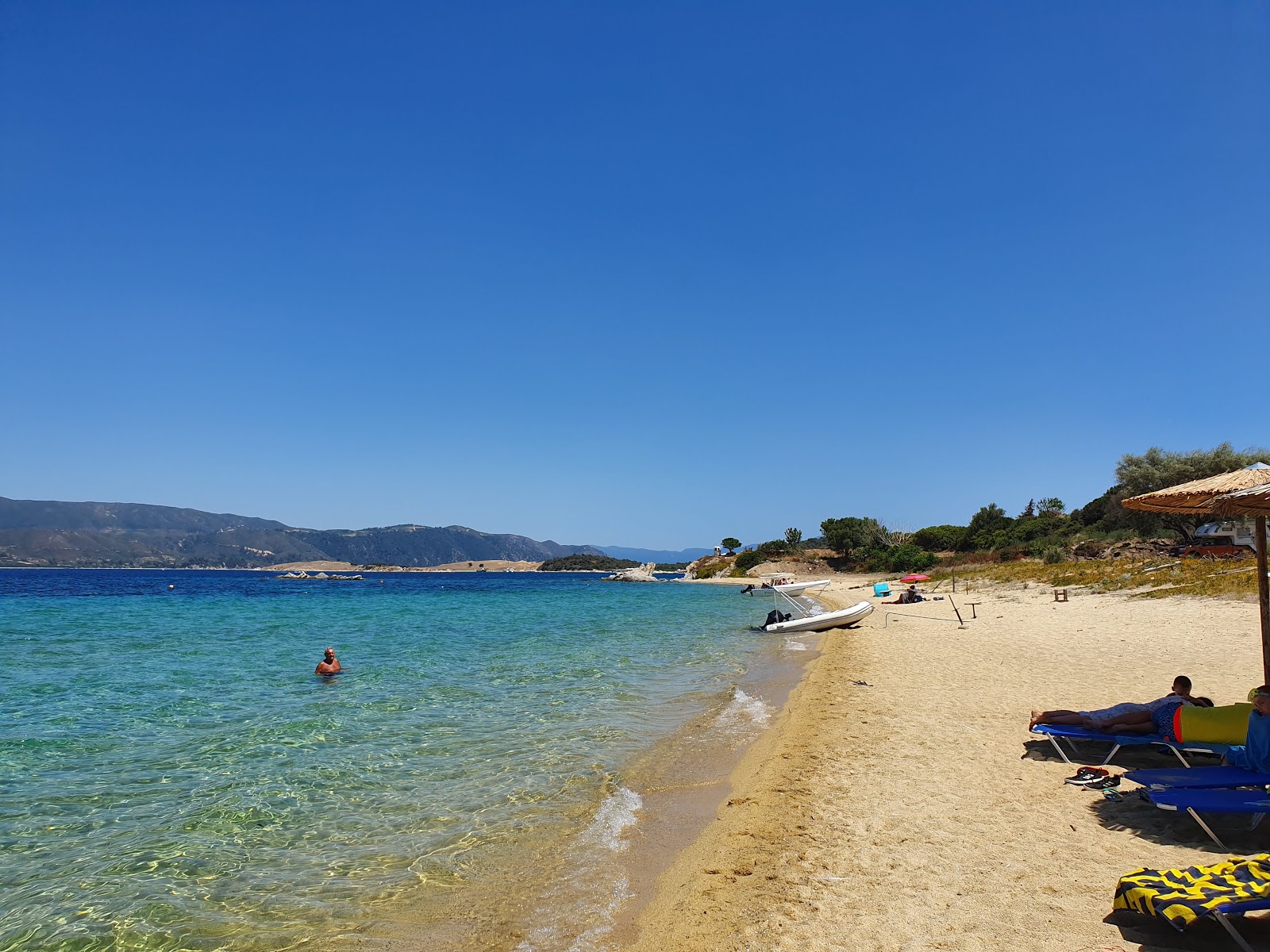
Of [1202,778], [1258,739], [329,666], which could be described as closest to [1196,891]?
[1202,778]

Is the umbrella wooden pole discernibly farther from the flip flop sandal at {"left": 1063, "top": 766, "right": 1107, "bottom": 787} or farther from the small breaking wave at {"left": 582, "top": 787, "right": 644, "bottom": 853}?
the small breaking wave at {"left": 582, "top": 787, "right": 644, "bottom": 853}

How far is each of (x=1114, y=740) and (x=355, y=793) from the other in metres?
8.86

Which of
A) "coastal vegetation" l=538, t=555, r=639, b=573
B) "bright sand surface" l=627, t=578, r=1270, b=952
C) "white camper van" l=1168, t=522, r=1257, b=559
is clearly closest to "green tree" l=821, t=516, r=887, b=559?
"white camper van" l=1168, t=522, r=1257, b=559

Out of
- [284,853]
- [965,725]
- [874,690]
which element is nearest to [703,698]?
[874,690]

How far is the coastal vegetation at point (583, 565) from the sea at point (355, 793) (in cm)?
15896

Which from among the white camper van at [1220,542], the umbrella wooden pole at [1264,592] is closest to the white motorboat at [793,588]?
the white camper van at [1220,542]

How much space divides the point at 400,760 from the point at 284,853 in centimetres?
311

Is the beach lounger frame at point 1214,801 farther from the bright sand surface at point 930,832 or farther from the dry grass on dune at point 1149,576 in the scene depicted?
the dry grass on dune at point 1149,576

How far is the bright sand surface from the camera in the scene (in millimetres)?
4645

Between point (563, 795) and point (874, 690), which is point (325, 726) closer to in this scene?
point (563, 795)

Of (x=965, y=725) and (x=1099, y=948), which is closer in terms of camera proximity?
(x=1099, y=948)

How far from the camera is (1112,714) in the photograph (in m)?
8.32

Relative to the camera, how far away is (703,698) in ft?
46.6

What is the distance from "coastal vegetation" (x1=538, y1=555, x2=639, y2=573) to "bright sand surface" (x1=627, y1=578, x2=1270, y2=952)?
16431cm
